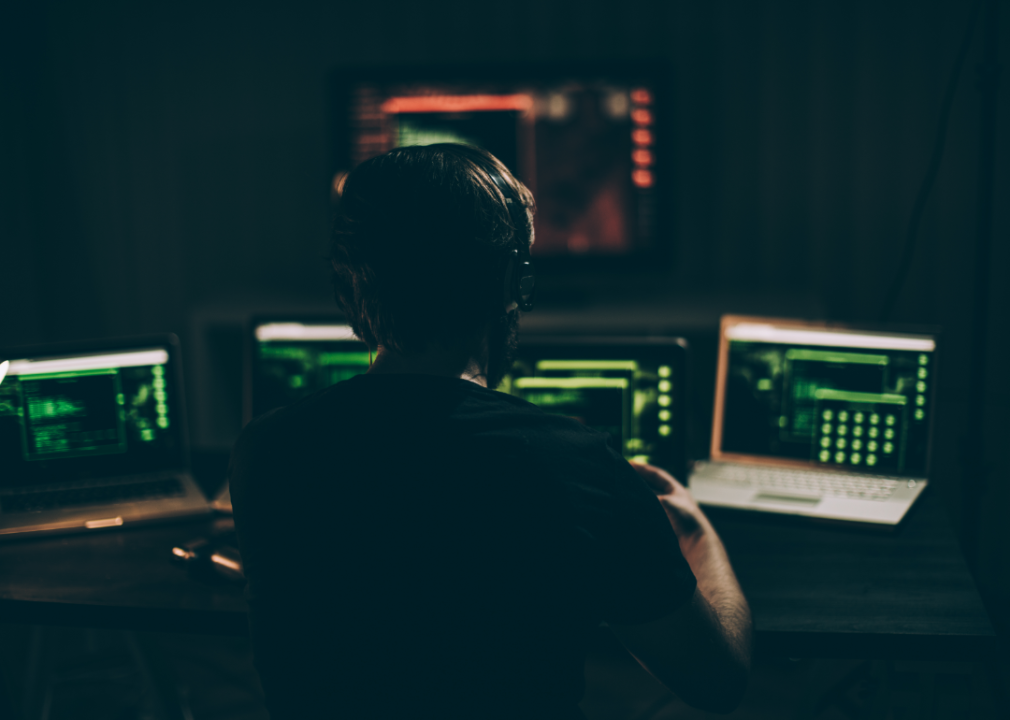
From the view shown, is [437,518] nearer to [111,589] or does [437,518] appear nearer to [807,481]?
[111,589]

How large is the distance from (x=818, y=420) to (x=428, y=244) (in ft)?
3.30

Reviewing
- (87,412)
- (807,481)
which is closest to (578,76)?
(807,481)

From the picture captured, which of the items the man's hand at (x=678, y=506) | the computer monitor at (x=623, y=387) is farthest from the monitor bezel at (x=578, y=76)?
the man's hand at (x=678, y=506)

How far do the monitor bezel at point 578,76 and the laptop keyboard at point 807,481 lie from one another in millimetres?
1184

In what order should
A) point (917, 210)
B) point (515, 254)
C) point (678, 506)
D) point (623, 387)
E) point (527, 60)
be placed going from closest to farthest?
point (515, 254), point (678, 506), point (623, 387), point (917, 210), point (527, 60)

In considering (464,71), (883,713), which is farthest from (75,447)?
(464,71)

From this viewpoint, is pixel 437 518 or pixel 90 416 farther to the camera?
pixel 90 416

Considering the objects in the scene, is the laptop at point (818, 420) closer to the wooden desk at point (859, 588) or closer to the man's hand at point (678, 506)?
the wooden desk at point (859, 588)

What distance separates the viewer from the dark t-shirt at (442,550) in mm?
757

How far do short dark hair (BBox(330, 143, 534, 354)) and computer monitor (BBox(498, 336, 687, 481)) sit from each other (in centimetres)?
66

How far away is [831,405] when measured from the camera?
153cm

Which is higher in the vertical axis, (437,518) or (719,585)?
(437,518)

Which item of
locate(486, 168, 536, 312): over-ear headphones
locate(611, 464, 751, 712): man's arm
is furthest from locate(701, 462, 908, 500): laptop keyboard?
locate(486, 168, 536, 312): over-ear headphones

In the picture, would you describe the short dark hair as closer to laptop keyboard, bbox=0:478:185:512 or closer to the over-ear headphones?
the over-ear headphones
